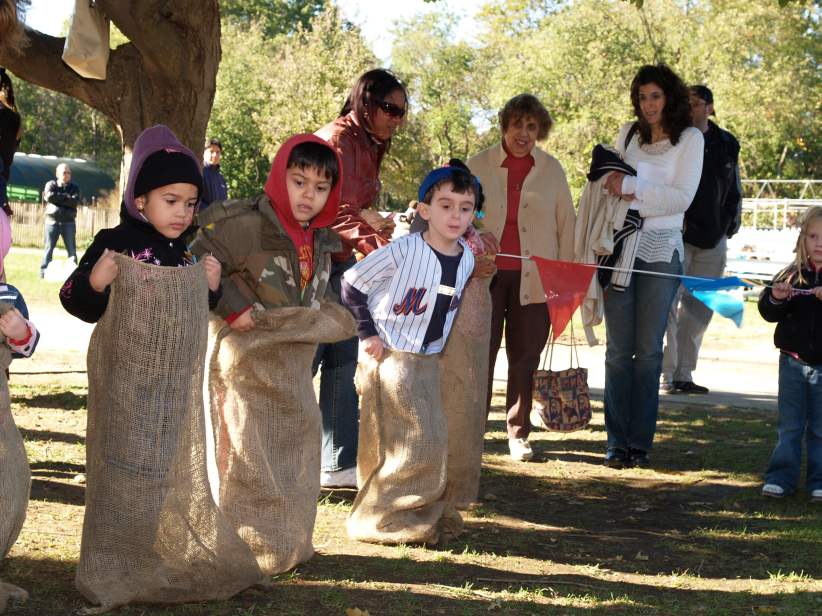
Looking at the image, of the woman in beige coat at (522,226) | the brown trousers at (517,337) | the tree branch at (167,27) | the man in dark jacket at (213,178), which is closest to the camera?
the tree branch at (167,27)

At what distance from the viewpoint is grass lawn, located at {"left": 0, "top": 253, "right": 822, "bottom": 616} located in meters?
4.29

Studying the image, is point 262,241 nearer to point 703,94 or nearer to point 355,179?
point 355,179

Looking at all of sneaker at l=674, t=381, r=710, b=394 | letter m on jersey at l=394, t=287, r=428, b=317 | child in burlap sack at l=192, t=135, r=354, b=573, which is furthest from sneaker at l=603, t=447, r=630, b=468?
sneaker at l=674, t=381, r=710, b=394

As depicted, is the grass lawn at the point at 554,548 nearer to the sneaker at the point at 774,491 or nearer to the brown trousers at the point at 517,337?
the sneaker at the point at 774,491

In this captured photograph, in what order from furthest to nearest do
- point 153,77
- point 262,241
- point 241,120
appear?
point 241,120
point 153,77
point 262,241

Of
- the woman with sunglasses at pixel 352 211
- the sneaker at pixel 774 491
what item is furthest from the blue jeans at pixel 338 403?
the sneaker at pixel 774 491

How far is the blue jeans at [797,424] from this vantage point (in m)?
6.49

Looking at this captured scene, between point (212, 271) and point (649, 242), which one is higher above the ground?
point (649, 242)

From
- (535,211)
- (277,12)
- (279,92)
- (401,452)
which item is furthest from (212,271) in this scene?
(277,12)

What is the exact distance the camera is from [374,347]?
508 cm

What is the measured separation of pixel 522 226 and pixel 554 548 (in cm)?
242

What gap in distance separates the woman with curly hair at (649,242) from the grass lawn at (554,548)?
461 mm

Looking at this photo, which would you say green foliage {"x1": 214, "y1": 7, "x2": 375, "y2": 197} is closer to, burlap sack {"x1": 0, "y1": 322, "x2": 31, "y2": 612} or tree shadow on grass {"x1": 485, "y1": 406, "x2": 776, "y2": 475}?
tree shadow on grass {"x1": 485, "y1": 406, "x2": 776, "y2": 475}

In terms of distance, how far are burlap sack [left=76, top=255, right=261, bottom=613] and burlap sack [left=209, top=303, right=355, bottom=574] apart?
0.40m
